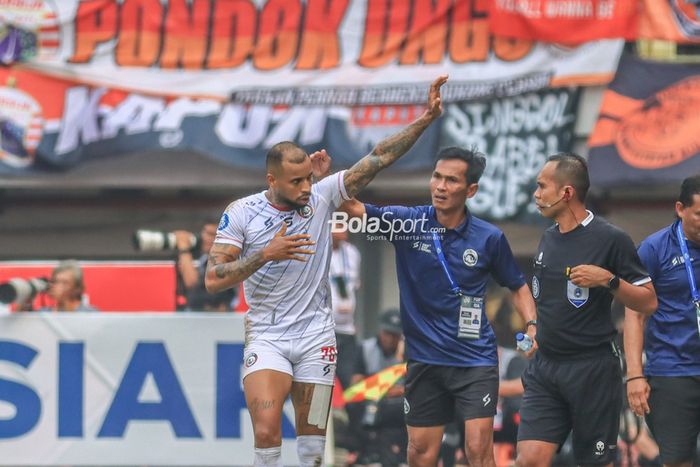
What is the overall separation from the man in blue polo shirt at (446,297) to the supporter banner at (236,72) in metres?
8.81

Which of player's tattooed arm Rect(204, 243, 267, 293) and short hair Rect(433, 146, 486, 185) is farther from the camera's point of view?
short hair Rect(433, 146, 486, 185)

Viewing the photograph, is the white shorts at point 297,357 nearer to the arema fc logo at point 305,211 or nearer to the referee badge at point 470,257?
the arema fc logo at point 305,211

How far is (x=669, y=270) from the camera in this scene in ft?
27.8

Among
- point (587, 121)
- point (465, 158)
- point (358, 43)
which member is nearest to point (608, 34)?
point (587, 121)

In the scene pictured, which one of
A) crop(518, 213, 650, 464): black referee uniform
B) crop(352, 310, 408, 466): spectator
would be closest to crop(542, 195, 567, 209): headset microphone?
crop(518, 213, 650, 464): black referee uniform

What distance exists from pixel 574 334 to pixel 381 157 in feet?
5.31

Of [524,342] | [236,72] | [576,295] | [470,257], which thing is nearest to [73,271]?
[470,257]

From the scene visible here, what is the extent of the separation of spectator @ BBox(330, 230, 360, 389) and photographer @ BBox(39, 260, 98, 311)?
2371 millimetres

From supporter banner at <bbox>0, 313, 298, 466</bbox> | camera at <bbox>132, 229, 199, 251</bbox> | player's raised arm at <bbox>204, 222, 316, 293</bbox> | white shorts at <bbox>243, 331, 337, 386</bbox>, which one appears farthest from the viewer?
camera at <bbox>132, 229, 199, 251</bbox>

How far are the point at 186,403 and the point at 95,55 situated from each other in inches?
338

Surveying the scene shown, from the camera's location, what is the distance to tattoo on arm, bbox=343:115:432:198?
8.49 meters

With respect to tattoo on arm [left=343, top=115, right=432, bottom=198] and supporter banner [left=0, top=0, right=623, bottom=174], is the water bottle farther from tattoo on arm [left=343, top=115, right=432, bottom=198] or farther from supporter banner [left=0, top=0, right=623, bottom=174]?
supporter banner [left=0, top=0, right=623, bottom=174]

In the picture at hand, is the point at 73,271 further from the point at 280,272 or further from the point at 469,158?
the point at 469,158

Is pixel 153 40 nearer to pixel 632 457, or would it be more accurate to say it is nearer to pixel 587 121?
pixel 587 121
